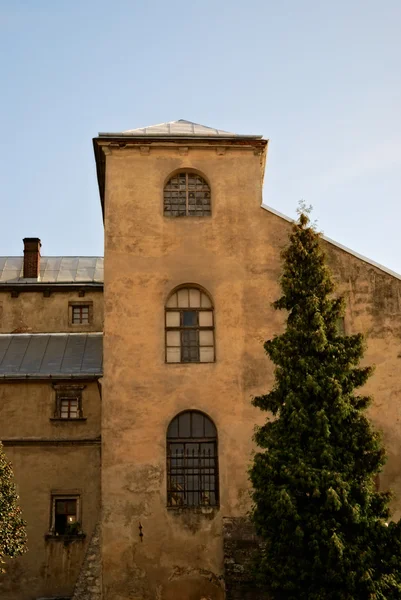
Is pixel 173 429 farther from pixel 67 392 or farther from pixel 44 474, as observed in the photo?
pixel 67 392

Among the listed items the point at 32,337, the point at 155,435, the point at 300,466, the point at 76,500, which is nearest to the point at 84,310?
the point at 32,337

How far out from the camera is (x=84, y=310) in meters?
30.6

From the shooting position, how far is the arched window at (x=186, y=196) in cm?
2226

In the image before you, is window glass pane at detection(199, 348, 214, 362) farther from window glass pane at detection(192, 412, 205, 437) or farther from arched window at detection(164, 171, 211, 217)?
arched window at detection(164, 171, 211, 217)

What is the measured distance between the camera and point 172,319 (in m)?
21.3

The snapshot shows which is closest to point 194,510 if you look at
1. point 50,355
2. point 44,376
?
point 44,376

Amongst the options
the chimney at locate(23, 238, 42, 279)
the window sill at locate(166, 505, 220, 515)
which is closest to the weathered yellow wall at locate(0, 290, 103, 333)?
the chimney at locate(23, 238, 42, 279)

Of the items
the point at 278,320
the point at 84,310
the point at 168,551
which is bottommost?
the point at 168,551

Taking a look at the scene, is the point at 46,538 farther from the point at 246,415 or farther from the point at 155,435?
the point at 246,415

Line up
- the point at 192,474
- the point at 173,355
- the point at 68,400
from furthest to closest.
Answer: the point at 68,400, the point at 173,355, the point at 192,474

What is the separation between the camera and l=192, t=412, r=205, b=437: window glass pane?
20328mm

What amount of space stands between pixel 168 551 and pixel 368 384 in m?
7.07

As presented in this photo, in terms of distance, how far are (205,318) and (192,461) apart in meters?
4.05

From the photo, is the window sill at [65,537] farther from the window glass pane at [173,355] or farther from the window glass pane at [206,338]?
the window glass pane at [206,338]
